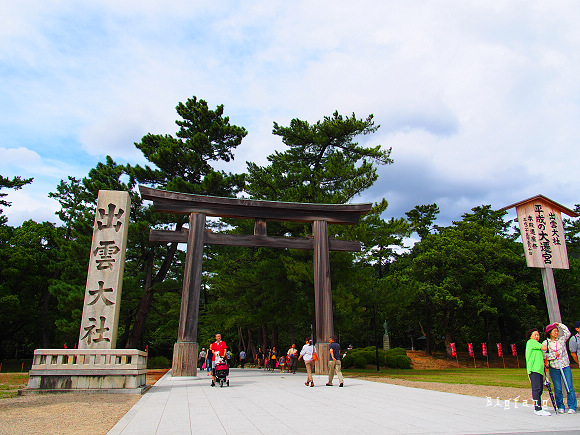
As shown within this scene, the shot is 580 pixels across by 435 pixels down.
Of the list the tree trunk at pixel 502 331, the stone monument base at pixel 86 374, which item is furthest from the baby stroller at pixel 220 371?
the tree trunk at pixel 502 331

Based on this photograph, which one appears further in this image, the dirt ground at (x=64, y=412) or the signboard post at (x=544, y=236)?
the signboard post at (x=544, y=236)

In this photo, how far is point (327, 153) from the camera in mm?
24562

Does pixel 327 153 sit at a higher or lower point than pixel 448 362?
higher

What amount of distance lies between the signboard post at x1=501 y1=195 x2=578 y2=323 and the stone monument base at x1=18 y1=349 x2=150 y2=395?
1170 cm

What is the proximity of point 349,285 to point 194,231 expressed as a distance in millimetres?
8352

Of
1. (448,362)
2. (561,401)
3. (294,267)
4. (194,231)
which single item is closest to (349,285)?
(294,267)

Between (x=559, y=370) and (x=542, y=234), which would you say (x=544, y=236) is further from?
(x=559, y=370)

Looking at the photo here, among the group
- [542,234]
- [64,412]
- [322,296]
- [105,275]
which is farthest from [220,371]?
[542,234]

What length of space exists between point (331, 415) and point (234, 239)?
32.8 feet

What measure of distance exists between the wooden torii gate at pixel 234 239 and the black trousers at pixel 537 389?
29.2ft

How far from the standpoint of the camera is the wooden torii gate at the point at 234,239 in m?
14.4

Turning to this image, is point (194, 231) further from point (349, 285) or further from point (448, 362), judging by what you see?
point (448, 362)

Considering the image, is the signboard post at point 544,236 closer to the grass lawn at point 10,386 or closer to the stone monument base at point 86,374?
the stone monument base at point 86,374

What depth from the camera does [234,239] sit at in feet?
52.0
